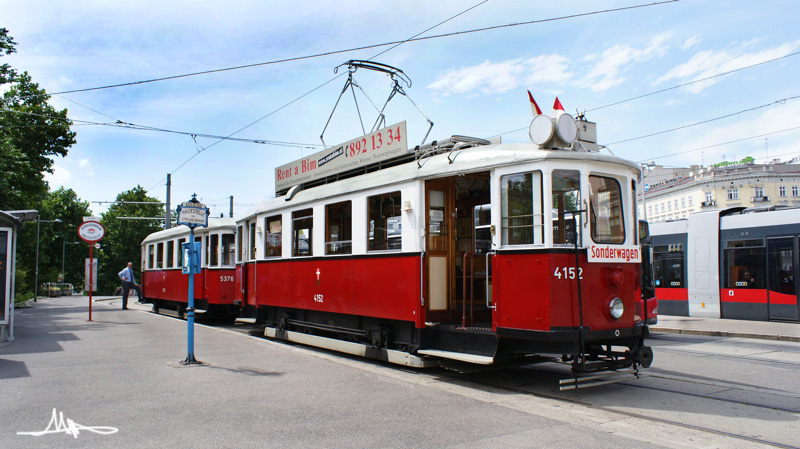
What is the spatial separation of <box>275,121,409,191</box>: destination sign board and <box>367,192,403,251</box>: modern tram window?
30.3 inches

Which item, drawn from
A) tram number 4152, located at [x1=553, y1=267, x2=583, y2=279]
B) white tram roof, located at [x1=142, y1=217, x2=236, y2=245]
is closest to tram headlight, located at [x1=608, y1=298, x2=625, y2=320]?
tram number 4152, located at [x1=553, y1=267, x2=583, y2=279]

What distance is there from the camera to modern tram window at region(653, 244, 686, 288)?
18141 mm

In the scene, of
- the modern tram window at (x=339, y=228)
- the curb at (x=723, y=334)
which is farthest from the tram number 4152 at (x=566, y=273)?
the curb at (x=723, y=334)

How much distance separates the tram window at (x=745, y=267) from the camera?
15844mm

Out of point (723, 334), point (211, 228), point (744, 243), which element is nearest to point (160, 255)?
point (211, 228)

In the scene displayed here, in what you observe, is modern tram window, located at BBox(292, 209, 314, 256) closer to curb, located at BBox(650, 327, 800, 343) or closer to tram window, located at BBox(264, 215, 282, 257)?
tram window, located at BBox(264, 215, 282, 257)

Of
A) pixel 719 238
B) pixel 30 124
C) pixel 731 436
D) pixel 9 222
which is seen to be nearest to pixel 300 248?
pixel 9 222

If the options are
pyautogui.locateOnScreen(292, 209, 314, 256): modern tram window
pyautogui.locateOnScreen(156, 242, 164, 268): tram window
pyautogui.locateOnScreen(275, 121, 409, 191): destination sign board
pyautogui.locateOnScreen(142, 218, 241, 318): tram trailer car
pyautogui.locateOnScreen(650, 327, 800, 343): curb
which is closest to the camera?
pyautogui.locateOnScreen(275, 121, 409, 191): destination sign board

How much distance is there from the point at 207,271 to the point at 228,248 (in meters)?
1.10

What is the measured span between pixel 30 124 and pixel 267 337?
15.5 metres

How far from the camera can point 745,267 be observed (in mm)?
16234

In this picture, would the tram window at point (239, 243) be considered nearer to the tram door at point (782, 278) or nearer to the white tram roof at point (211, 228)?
the white tram roof at point (211, 228)

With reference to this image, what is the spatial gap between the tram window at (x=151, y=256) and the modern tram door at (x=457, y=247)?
17.0 metres

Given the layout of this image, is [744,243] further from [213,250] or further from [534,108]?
[213,250]
